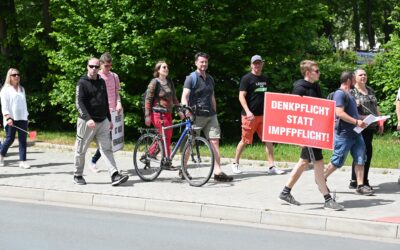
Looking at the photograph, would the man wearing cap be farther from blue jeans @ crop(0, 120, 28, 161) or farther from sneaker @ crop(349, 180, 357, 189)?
blue jeans @ crop(0, 120, 28, 161)

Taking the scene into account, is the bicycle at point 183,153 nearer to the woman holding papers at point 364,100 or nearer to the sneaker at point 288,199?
the sneaker at point 288,199

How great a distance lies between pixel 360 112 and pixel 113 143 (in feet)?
12.4

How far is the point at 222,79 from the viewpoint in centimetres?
1617

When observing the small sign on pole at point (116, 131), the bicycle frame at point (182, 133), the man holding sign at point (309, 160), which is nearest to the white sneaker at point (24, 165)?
the small sign on pole at point (116, 131)

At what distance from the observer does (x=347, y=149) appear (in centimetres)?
899

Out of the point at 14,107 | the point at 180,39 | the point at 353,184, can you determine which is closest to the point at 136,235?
the point at 353,184

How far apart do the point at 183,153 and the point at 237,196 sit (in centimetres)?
125

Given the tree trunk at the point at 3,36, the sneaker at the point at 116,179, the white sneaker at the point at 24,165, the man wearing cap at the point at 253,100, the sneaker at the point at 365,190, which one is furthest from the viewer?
the tree trunk at the point at 3,36

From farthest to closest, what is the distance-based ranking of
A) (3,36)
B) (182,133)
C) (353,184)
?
(3,36)
(182,133)
(353,184)

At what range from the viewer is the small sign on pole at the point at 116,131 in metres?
10.6

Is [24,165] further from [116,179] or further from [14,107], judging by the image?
[116,179]

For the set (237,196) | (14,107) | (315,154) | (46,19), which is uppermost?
(46,19)

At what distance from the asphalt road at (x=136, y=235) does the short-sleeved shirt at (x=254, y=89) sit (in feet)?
11.0

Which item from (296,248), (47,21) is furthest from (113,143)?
(47,21)
